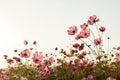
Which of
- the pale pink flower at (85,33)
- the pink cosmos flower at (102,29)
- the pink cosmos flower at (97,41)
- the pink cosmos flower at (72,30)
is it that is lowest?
the pink cosmos flower at (97,41)

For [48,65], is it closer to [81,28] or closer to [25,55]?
[25,55]

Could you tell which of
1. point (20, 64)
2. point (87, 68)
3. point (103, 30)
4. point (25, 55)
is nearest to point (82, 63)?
point (87, 68)

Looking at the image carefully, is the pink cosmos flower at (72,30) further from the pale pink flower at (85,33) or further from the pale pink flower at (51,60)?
the pale pink flower at (51,60)

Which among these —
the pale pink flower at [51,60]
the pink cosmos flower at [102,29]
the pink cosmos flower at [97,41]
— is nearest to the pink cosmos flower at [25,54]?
the pale pink flower at [51,60]

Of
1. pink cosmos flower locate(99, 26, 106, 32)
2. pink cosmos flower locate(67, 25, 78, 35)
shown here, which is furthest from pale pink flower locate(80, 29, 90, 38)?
pink cosmos flower locate(99, 26, 106, 32)

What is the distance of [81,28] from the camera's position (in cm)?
968

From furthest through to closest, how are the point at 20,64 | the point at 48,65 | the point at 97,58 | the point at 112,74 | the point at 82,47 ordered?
the point at 20,64
the point at 48,65
the point at 82,47
the point at 97,58
the point at 112,74

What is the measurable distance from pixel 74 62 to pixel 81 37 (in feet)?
4.62

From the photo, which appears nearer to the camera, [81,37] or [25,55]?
[81,37]

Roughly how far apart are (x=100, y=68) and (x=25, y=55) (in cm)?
237

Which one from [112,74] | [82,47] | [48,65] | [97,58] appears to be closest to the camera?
[112,74]

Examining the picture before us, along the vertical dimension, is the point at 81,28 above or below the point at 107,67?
above

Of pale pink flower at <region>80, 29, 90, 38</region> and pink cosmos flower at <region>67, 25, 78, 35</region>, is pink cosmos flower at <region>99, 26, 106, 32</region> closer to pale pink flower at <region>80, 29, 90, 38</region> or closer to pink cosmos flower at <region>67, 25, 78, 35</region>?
pale pink flower at <region>80, 29, 90, 38</region>

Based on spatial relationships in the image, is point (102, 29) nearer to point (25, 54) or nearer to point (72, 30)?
point (72, 30)
